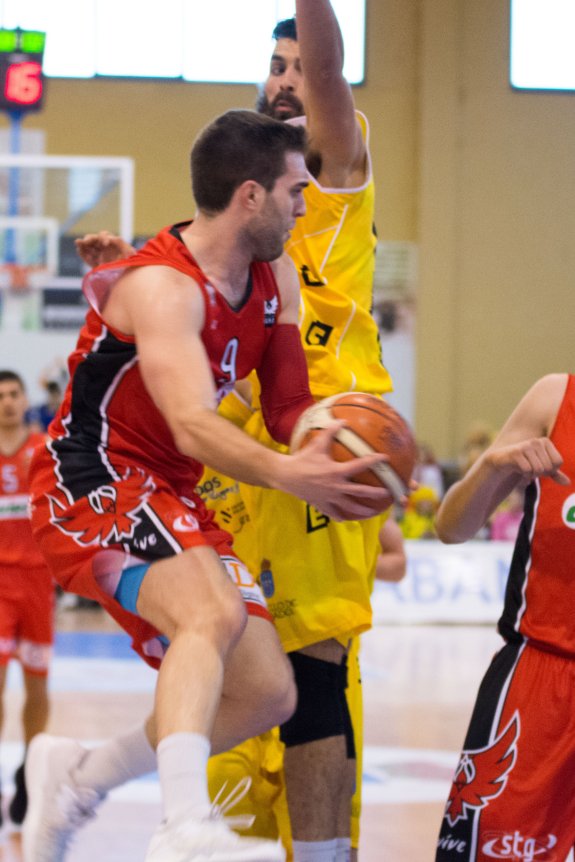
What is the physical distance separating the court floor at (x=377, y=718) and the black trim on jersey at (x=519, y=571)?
1554 millimetres

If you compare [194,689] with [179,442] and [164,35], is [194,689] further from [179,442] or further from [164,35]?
[164,35]

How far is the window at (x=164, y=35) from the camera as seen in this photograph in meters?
17.2

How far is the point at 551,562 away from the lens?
3188mm

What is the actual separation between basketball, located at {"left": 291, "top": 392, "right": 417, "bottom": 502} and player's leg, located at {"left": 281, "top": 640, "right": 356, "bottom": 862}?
1.02m

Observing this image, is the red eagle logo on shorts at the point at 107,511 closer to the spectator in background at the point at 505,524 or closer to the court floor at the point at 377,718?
the court floor at the point at 377,718

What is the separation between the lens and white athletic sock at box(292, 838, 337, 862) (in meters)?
3.49

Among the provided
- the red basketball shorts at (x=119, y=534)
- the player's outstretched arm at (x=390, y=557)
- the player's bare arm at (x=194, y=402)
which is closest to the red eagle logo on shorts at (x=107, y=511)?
the red basketball shorts at (x=119, y=534)

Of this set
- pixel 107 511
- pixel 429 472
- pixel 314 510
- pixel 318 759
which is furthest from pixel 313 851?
pixel 429 472

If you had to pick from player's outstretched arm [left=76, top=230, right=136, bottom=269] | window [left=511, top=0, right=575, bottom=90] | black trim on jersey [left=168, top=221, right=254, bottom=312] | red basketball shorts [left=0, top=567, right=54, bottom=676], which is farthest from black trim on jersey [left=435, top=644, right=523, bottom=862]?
window [left=511, top=0, right=575, bottom=90]

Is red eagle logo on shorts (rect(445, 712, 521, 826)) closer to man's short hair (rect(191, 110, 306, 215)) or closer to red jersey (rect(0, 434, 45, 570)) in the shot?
man's short hair (rect(191, 110, 306, 215))

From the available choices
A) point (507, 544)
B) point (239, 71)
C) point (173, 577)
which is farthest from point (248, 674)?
point (239, 71)

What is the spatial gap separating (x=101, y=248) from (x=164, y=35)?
14522 mm

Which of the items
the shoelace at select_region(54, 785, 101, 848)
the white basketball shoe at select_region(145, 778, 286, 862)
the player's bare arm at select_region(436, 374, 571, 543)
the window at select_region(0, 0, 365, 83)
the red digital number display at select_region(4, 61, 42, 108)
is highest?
the window at select_region(0, 0, 365, 83)

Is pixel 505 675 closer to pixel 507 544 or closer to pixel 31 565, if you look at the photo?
pixel 31 565
